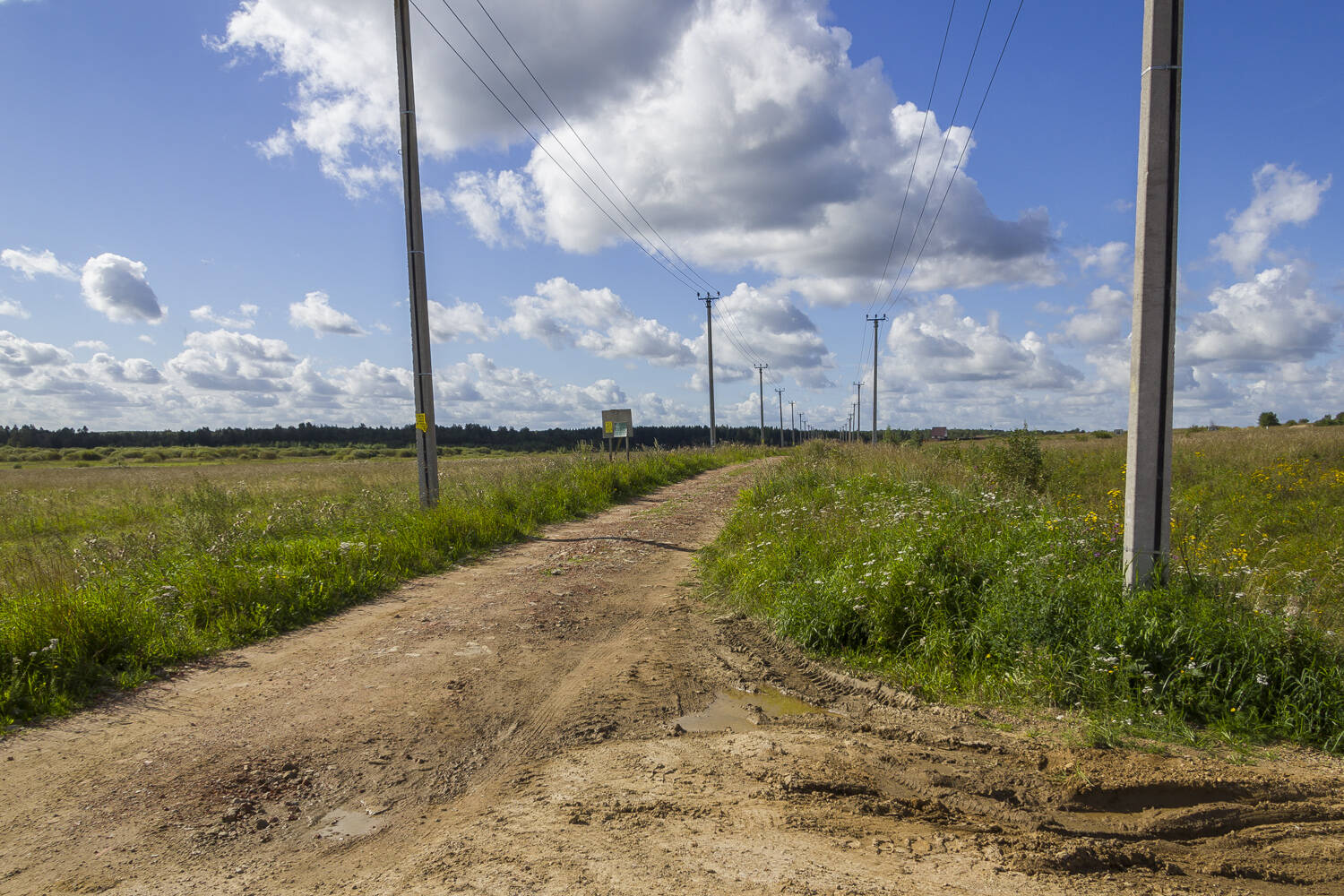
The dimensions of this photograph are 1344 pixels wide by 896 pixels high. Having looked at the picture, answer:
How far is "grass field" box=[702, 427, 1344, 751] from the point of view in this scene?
4.11m

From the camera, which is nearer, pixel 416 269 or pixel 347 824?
pixel 347 824

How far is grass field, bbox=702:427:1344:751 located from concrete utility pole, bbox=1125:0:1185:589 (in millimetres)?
322

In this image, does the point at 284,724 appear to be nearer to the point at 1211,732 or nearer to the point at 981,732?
the point at 981,732

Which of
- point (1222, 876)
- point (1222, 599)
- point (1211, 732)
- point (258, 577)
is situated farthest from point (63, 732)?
point (1222, 599)

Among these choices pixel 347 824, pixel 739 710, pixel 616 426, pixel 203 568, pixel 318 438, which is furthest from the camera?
pixel 318 438

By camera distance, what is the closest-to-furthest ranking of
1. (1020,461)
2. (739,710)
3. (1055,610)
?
(739,710), (1055,610), (1020,461)

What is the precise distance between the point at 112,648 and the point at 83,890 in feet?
10.3

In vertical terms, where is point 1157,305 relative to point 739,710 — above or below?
above

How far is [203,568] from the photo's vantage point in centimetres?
709

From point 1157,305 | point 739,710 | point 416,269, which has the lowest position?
point 739,710

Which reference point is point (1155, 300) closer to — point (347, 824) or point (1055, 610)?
point (1055, 610)

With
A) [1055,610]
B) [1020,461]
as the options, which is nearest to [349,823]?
[1055,610]

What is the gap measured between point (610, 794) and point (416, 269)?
10.2m

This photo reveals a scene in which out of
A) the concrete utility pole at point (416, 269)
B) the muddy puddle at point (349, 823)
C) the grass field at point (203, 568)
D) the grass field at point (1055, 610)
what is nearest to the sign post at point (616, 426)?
the grass field at point (203, 568)
